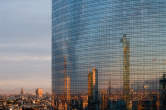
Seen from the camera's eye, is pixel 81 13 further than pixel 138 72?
Yes

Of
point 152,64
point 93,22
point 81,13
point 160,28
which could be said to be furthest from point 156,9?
point 81,13

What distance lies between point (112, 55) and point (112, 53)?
0.59 m

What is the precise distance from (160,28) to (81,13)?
93.3 feet

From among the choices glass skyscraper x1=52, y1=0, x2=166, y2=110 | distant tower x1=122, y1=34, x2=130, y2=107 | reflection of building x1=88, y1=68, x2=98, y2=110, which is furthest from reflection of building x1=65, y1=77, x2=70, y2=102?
distant tower x1=122, y1=34, x2=130, y2=107

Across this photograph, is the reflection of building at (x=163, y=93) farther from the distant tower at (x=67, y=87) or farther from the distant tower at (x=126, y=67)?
the distant tower at (x=67, y=87)

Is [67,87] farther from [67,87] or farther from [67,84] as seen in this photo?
[67,84]

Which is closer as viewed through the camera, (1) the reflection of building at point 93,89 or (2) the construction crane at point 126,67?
(2) the construction crane at point 126,67

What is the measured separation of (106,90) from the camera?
84188 millimetres

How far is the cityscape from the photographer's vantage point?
248 ft

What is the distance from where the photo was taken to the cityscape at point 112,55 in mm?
75562

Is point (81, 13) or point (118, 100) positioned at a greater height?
point (81, 13)

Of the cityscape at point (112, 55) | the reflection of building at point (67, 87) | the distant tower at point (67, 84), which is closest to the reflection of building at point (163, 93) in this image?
the cityscape at point (112, 55)

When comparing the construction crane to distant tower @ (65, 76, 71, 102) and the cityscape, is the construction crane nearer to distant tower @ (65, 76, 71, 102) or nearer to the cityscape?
the cityscape

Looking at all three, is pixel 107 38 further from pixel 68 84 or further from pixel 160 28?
pixel 68 84
